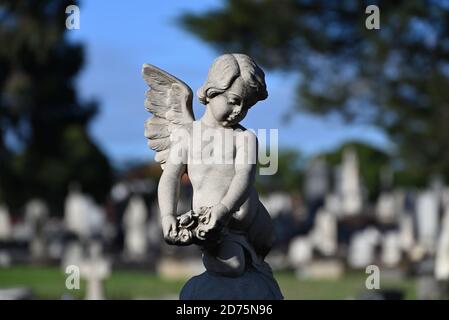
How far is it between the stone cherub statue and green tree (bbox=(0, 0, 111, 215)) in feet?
108

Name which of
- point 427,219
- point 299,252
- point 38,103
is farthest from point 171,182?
point 38,103

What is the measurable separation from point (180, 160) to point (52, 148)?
3990cm

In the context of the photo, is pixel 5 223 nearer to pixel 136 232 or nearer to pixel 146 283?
pixel 136 232

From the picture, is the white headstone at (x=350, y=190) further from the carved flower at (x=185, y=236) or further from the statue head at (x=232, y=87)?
the carved flower at (x=185, y=236)

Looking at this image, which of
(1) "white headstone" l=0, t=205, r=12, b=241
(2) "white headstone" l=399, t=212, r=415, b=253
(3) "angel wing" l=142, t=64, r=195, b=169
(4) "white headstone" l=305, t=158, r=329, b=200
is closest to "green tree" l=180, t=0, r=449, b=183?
(2) "white headstone" l=399, t=212, r=415, b=253

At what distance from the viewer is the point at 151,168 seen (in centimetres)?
10119

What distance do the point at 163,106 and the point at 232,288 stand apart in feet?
4.74

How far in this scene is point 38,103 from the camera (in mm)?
44688

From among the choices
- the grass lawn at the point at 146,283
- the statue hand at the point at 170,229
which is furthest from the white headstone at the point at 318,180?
the statue hand at the point at 170,229

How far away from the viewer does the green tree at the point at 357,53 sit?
3231 centimetres

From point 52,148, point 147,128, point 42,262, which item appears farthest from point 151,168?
point 147,128

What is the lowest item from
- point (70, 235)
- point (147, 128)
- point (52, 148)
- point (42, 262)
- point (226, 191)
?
point (226, 191)
